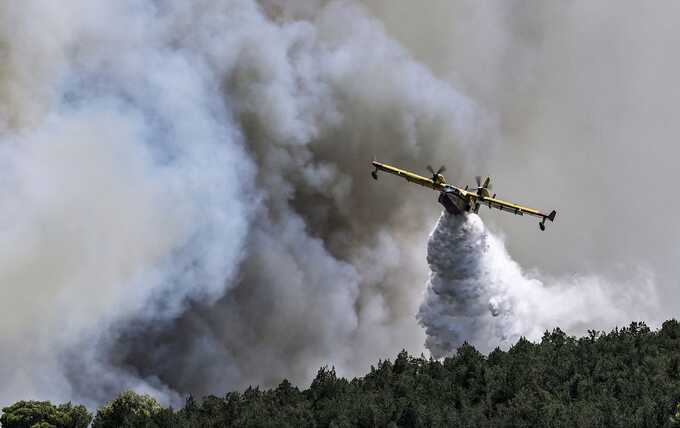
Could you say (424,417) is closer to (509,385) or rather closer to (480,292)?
(509,385)

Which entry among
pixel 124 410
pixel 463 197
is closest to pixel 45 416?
pixel 124 410

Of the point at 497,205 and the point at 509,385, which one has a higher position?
the point at 497,205

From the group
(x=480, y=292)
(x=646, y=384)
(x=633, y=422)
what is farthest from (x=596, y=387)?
(x=480, y=292)

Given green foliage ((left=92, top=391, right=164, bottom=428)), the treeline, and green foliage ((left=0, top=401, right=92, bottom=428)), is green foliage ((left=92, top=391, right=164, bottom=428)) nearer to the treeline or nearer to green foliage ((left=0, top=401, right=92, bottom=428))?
the treeline

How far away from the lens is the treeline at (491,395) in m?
134

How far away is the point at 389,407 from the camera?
140 meters

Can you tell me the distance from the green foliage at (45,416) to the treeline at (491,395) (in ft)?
4.71

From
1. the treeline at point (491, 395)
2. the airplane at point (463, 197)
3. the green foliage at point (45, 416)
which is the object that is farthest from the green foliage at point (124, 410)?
the airplane at point (463, 197)

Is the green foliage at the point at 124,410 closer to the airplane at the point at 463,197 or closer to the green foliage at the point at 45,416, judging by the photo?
the green foliage at the point at 45,416

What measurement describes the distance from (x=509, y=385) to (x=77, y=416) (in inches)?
2257

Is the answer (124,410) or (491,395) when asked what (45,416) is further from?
(491,395)

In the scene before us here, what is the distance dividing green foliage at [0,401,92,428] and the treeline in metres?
1.44

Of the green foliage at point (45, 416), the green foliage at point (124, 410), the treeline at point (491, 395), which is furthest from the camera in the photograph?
the green foliage at point (45, 416)

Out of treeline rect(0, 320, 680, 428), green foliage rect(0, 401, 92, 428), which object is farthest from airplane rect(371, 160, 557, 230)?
green foliage rect(0, 401, 92, 428)
